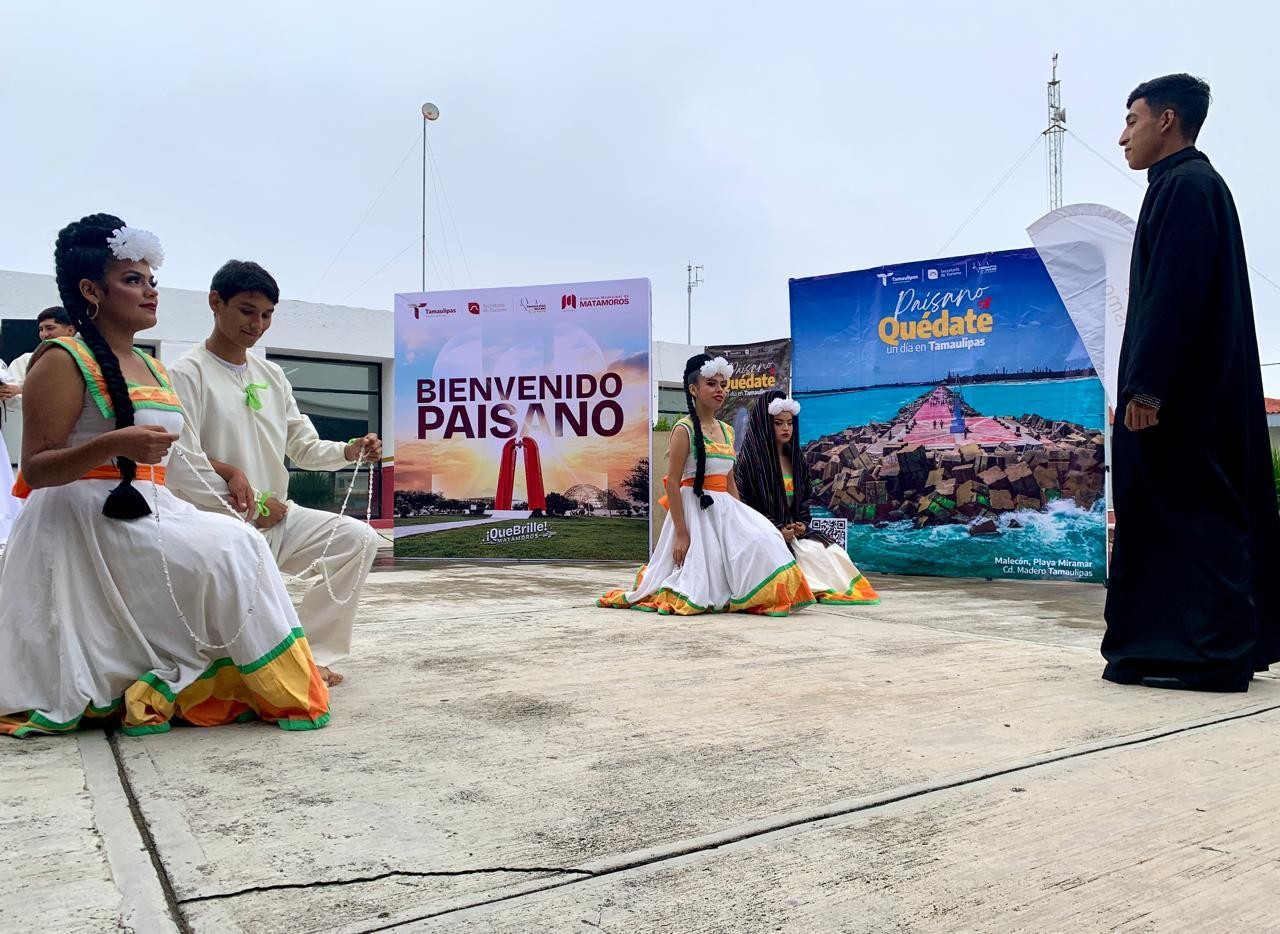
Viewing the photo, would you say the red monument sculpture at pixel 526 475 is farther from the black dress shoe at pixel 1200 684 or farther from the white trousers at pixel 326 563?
the black dress shoe at pixel 1200 684

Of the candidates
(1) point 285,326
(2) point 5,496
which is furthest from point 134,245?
(1) point 285,326

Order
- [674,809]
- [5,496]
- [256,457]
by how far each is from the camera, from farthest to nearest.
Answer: [5,496]
[256,457]
[674,809]

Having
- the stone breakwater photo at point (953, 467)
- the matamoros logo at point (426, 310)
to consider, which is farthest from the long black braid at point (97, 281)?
the matamoros logo at point (426, 310)

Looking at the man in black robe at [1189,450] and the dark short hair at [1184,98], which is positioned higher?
the dark short hair at [1184,98]

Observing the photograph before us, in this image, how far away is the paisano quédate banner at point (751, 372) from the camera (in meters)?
11.6

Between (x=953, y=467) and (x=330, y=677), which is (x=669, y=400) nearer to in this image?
(x=953, y=467)

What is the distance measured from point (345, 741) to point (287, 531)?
49.3 inches

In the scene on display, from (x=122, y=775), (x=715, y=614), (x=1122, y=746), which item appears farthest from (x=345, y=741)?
(x=715, y=614)

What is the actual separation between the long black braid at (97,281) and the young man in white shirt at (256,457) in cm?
48

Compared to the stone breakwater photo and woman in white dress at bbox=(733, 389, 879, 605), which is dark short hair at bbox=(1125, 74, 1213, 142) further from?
the stone breakwater photo

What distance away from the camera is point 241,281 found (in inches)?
151

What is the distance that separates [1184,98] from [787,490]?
158 inches

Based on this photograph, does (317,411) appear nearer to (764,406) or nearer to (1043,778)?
(764,406)

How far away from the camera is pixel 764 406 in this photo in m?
7.62
